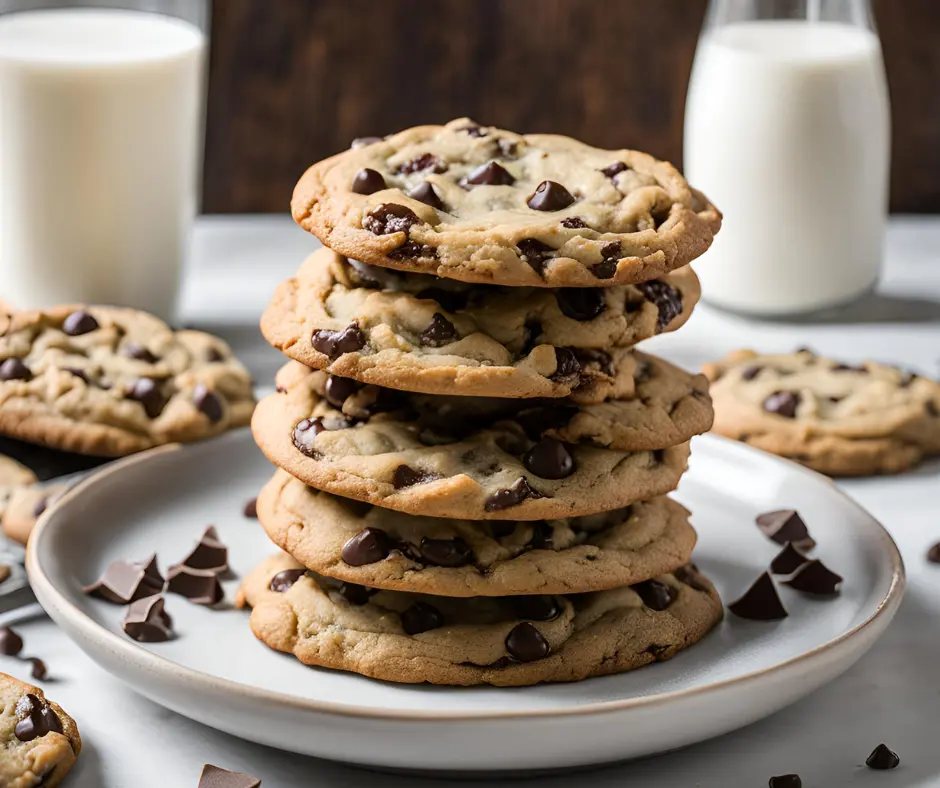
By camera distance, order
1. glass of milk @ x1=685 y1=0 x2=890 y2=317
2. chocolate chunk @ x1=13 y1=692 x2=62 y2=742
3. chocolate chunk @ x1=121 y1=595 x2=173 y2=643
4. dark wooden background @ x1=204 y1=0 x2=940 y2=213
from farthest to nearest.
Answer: dark wooden background @ x1=204 y1=0 x2=940 y2=213, glass of milk @ x1=685 y1=0 x2=890 y2=317, chocolate chunk @ x1=121 y1=595 x2=173 y2=643, chocolate chunk @ x1=13 y1=692 x2=62 y2=742

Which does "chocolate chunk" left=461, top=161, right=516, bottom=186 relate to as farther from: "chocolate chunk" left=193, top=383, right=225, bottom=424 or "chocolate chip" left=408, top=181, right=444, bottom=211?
"chocolate chunk" left=193, top=383, right=225, bottom=424

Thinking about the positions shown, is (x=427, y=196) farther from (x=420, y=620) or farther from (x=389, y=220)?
(x=420, y=620)

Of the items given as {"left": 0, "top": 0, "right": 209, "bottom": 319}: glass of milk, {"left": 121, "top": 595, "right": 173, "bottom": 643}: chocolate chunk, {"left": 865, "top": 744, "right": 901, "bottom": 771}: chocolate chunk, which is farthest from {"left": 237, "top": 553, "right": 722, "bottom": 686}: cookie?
{"left": 0, "top": 0, "right": 209, "bottom": 319}: glass of milk

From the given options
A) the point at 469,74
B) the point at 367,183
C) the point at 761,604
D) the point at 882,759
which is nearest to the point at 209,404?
the point at 367,183

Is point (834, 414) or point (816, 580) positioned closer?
point (816, 580)

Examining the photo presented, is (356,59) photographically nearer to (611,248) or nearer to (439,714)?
(611,248)

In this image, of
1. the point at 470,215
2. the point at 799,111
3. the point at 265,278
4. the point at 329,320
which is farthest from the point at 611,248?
the point at 265,278

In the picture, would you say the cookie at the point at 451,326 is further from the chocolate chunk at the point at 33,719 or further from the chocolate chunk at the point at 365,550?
the chocolate chunk at the point at 33,719
